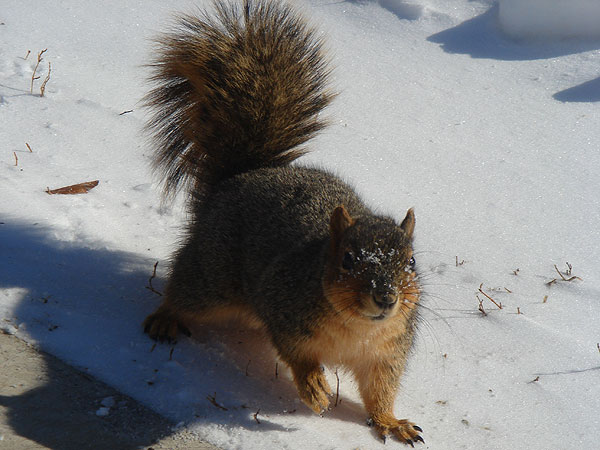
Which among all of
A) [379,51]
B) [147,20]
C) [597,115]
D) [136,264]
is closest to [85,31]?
[147,20]

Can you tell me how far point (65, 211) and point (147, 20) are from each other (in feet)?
7.30

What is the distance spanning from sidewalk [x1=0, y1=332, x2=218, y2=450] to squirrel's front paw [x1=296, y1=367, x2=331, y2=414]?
38 cm

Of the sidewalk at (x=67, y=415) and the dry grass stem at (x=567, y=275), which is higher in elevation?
the sidewalk at (x=67, y=415)

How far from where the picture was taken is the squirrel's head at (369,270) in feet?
6.79

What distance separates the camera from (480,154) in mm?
4066

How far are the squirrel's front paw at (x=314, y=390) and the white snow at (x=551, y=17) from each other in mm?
3352

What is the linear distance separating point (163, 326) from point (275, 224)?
0.55 meters

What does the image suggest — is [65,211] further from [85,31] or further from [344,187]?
[85,31]

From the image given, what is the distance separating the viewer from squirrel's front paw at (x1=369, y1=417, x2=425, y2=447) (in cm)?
238

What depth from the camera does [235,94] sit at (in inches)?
115

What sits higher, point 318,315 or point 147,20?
point 147,20

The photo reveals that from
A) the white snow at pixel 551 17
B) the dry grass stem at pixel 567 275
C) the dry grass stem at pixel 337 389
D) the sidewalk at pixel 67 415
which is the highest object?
the white snow at pixel 551 17

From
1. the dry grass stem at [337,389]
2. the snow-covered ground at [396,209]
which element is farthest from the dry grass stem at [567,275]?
the dry grass stem at [337,389]

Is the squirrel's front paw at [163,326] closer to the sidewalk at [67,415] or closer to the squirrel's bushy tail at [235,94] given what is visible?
the sidewalk at [67,415]
